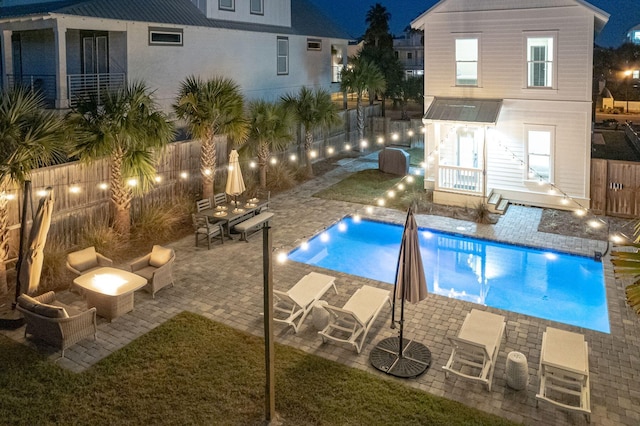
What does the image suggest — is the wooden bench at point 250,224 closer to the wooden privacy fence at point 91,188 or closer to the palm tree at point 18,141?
the wooden privacy fence at point 91,188

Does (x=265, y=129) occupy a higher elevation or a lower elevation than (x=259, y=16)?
lower

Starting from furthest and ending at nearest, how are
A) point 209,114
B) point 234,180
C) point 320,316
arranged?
point 209,114 → point 234,180 → point 320,316

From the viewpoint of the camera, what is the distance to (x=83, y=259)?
1212cm


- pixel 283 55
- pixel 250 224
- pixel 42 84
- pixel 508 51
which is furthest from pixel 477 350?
pixel 283 55

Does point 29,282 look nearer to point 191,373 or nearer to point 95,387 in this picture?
point 95,387

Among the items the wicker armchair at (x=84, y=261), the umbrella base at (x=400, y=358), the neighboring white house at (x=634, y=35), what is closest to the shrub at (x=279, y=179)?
the wicker armchair at (x=84, y=261)

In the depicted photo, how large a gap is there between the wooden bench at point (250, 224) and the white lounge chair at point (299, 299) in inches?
163

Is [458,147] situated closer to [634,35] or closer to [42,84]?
[42,84]

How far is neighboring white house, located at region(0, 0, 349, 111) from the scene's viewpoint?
64.5 ft

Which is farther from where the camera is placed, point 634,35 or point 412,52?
point 634,35

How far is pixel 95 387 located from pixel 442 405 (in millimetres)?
5398

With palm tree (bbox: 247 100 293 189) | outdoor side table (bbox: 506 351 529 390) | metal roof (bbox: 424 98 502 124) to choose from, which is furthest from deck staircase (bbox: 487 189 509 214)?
outdoor side table (bbox: 506 351 529 390)

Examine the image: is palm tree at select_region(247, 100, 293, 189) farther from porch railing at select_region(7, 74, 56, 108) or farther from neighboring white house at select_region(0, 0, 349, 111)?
porch railing at select_region(7, 74, 56, 108)

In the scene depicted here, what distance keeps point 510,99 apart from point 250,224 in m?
10.1
